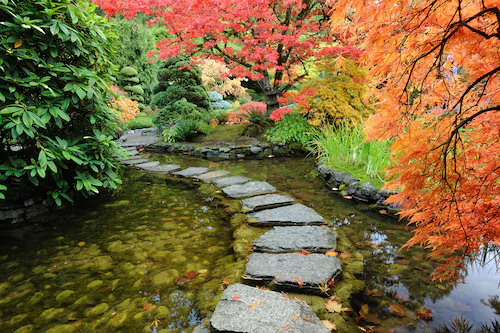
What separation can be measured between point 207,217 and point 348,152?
2635mm

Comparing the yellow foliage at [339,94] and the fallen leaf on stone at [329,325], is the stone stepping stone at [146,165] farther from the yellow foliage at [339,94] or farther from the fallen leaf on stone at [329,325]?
the fallen leaf on stone at [329,325]

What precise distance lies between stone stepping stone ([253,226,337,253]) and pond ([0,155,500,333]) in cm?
31

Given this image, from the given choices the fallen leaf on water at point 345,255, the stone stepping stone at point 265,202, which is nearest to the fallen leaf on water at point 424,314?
the fallen leaf on water at point 345,255

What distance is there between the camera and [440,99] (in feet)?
4.85

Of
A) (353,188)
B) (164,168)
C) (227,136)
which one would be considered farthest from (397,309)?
(227,136)

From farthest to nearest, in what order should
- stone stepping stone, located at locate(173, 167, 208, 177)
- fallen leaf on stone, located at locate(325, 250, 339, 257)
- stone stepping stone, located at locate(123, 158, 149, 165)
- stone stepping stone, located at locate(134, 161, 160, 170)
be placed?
stone stepping stone, located at locate(123, 158, 149, 165) → stone stepping stone, located at locate(134, 161, 160, 170) → stone stepping stone, located at locate(173, 167, 208, 177) → fallen leaf on stone, located at locate(325, 250, 339, 257)

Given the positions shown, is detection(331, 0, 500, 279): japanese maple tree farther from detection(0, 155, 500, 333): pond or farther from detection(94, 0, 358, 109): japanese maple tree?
detection(94, 0, 358, 109): japanese maple tree

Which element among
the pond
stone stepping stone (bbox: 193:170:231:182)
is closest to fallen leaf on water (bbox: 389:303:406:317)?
the pond

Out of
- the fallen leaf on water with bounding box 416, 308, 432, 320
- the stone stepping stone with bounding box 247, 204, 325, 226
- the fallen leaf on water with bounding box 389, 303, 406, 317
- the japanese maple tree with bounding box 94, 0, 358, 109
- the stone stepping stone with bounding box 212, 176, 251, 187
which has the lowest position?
the fallen leaf on water with bounding box 416, 308, 432, 320

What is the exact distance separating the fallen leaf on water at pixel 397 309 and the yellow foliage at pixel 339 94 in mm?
4815

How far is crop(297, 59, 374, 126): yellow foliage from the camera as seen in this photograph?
242 inches

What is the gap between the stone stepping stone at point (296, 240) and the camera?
219cm

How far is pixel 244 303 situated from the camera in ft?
5.12

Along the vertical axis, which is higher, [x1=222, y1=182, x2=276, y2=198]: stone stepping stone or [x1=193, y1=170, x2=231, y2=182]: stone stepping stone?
[x1=193, y1=170, x2=231, y2=182]: stone stepping stone
